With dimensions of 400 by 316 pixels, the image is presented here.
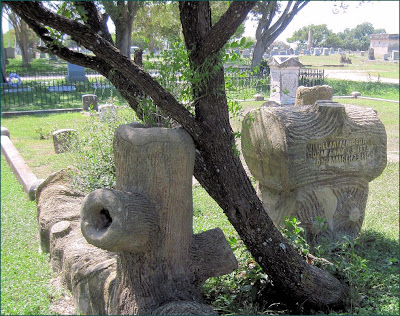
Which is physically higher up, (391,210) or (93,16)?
(93,16)

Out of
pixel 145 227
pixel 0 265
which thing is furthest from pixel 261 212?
pixel 0 265

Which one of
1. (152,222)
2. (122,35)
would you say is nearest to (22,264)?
(152,222)

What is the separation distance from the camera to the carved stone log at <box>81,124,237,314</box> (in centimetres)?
276

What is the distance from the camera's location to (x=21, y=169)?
7.72 metres

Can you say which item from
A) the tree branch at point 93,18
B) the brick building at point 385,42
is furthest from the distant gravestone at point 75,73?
the brick building at point 385,42

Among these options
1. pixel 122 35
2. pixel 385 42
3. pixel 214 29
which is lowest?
pixel 214 29

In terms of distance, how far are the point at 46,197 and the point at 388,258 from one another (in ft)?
12.5

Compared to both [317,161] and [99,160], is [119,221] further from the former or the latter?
[99,160]

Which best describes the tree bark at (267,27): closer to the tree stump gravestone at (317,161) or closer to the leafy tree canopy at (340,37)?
the leafy tree canopy at (340,37)

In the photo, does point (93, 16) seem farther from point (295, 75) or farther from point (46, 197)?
point (295, 75)

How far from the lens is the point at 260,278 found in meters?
3.64

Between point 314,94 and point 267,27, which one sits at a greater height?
point 267,27

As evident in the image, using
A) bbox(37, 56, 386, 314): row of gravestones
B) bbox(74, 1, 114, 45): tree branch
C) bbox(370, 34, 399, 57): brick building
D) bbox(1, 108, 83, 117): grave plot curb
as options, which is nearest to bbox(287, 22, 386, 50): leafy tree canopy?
bbox(370, 34, 399, 57): brick building

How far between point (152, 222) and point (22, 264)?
2.45m
